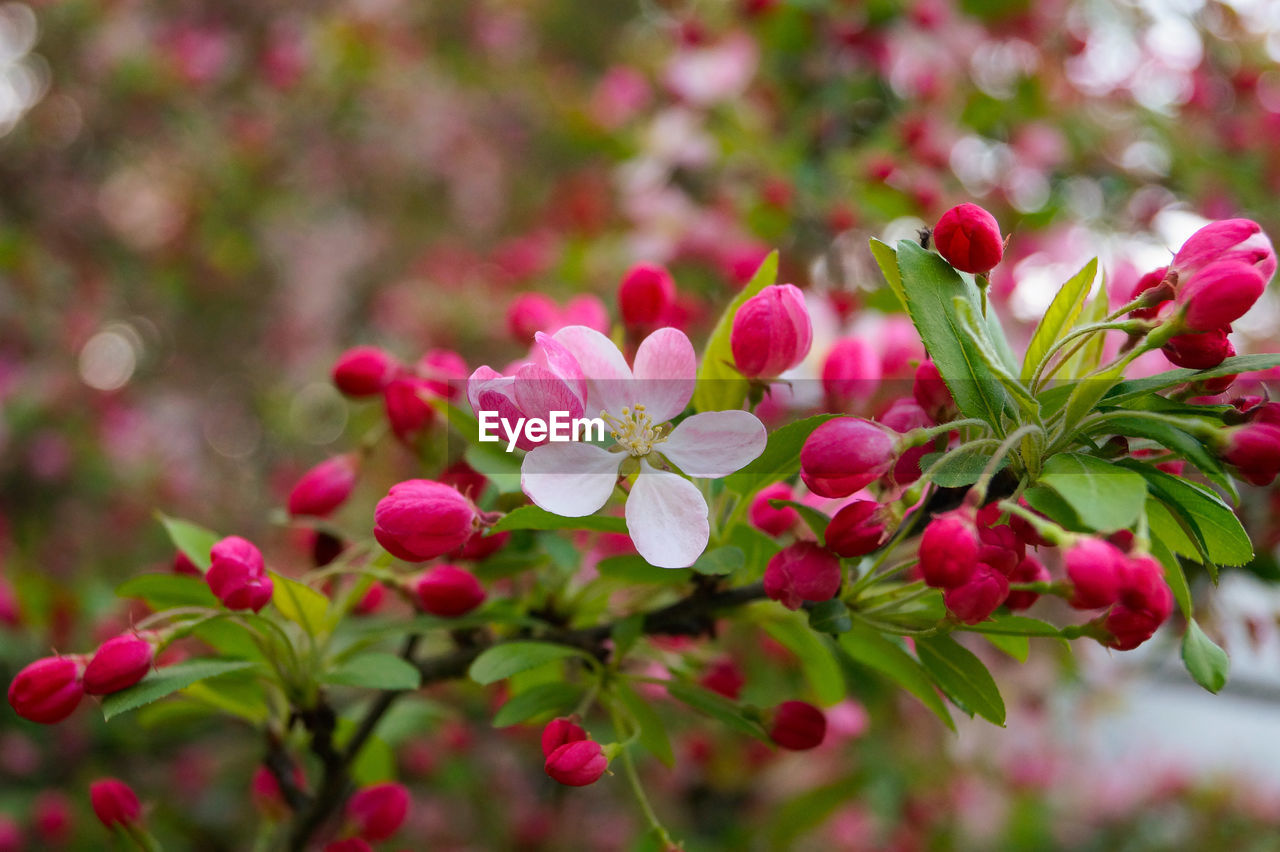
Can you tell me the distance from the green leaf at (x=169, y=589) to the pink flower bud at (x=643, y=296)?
0.38 m

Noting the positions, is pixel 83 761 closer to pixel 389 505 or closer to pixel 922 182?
pixel 389 505

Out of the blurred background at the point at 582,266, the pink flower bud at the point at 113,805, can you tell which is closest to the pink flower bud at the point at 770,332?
the blurred background at the point at 582,266

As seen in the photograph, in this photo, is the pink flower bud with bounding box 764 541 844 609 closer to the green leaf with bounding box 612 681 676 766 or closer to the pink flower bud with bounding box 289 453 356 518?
the green leaf with bounding box 612 681 676 766

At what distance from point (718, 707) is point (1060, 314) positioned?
36 centimetres

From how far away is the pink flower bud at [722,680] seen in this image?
74 cm

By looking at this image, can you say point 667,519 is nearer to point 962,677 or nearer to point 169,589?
point 962,677

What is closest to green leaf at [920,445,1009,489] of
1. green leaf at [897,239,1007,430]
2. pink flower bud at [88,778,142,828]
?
green leaf at [897,239,1007,430]

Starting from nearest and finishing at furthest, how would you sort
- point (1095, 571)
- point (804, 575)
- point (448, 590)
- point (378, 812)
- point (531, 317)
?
point (1095, 571)
point (804, 575)
point (448, 590)
point (378, 812)
point (531, 317)

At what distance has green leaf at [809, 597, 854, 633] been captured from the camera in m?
0.54

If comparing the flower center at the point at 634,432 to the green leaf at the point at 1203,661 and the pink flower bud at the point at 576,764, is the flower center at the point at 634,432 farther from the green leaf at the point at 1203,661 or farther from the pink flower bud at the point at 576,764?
the green leaf at the point at 1203,661

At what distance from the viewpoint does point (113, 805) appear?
68 cm

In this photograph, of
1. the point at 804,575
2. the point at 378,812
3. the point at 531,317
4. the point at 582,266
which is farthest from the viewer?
the point at 582,266

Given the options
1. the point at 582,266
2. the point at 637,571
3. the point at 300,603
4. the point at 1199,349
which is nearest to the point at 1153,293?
the point at 1199,349

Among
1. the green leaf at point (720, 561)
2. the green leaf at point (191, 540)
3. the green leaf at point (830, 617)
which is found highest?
the green leaf at point (720, 561)
